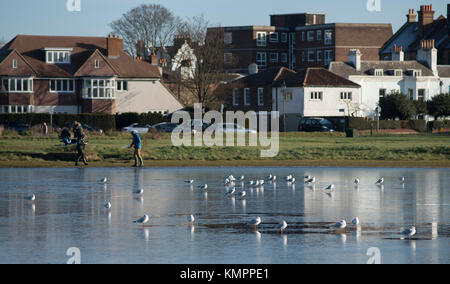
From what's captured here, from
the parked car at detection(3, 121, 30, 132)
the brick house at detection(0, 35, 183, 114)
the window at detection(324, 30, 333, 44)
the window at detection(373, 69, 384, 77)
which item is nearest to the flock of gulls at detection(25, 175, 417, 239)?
the parked car at detection(3, 121, 30, 132)

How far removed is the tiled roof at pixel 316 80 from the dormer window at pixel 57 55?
21.7m

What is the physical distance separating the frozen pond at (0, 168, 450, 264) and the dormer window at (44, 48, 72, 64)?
4874 cm

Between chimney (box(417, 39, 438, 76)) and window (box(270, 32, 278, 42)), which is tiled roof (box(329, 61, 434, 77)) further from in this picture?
window (box(270, 32, 278, 42))

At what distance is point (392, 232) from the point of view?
17031 mm

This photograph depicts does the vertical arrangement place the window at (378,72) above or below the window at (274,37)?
below

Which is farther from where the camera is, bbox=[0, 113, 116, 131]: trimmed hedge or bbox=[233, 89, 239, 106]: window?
bbox=[233, 89, 239, 106]: window

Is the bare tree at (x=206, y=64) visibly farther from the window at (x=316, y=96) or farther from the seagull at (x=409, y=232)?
the seagull at (x=409, y=232)

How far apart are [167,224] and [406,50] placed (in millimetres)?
86987

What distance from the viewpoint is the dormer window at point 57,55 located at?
3083 inches

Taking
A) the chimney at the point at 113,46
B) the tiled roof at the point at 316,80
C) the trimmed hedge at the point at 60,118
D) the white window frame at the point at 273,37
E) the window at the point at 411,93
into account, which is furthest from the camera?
the white window frame at the point at 273,37

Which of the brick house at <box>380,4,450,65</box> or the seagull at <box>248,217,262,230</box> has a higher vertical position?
the brick house at <box>380,4,450,65</box>

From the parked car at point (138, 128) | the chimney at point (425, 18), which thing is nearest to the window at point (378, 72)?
the chimney at point (425, 18)

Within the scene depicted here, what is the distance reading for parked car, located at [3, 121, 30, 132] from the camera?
61.4 metres
